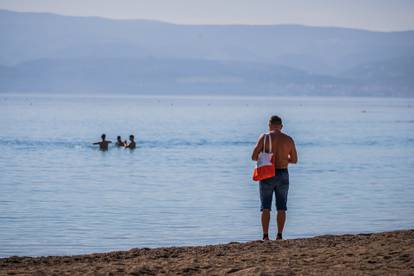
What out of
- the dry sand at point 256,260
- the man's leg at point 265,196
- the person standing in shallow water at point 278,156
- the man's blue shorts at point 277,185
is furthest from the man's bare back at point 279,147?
the dry sand at point 256,260

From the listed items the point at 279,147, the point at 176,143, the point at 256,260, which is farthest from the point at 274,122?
the point at 176,143

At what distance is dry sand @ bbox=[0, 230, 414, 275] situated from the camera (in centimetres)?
962

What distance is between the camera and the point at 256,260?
1030 centimetres

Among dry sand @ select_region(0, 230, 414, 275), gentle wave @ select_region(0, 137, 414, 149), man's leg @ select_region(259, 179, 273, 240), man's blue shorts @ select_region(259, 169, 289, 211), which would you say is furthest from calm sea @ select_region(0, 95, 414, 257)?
dry sand @ select_region(0, 230, 414, 275)

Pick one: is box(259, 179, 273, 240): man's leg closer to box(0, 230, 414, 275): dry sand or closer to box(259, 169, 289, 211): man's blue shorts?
box(259, 169, 289, 211): man's blue shorts

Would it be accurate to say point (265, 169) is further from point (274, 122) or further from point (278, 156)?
point (274, 122)

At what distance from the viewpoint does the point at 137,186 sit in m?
23.9

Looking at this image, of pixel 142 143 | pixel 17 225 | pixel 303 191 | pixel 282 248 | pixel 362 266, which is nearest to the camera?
pixel 362 266

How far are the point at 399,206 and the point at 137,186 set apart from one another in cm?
694


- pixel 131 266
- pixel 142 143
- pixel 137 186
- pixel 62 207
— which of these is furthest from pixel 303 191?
pixel 142 143

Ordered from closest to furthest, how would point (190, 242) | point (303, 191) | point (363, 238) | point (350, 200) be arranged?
point (363, 238) → point (190, 242) → point (350, 200) → point (303, 191)

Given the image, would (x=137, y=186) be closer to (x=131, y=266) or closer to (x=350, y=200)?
(x=350, y=200)

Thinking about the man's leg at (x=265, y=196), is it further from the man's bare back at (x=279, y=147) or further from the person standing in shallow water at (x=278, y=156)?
the man's bare back at (x=279, y=147)

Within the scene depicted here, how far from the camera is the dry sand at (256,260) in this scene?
9617 millimetres
